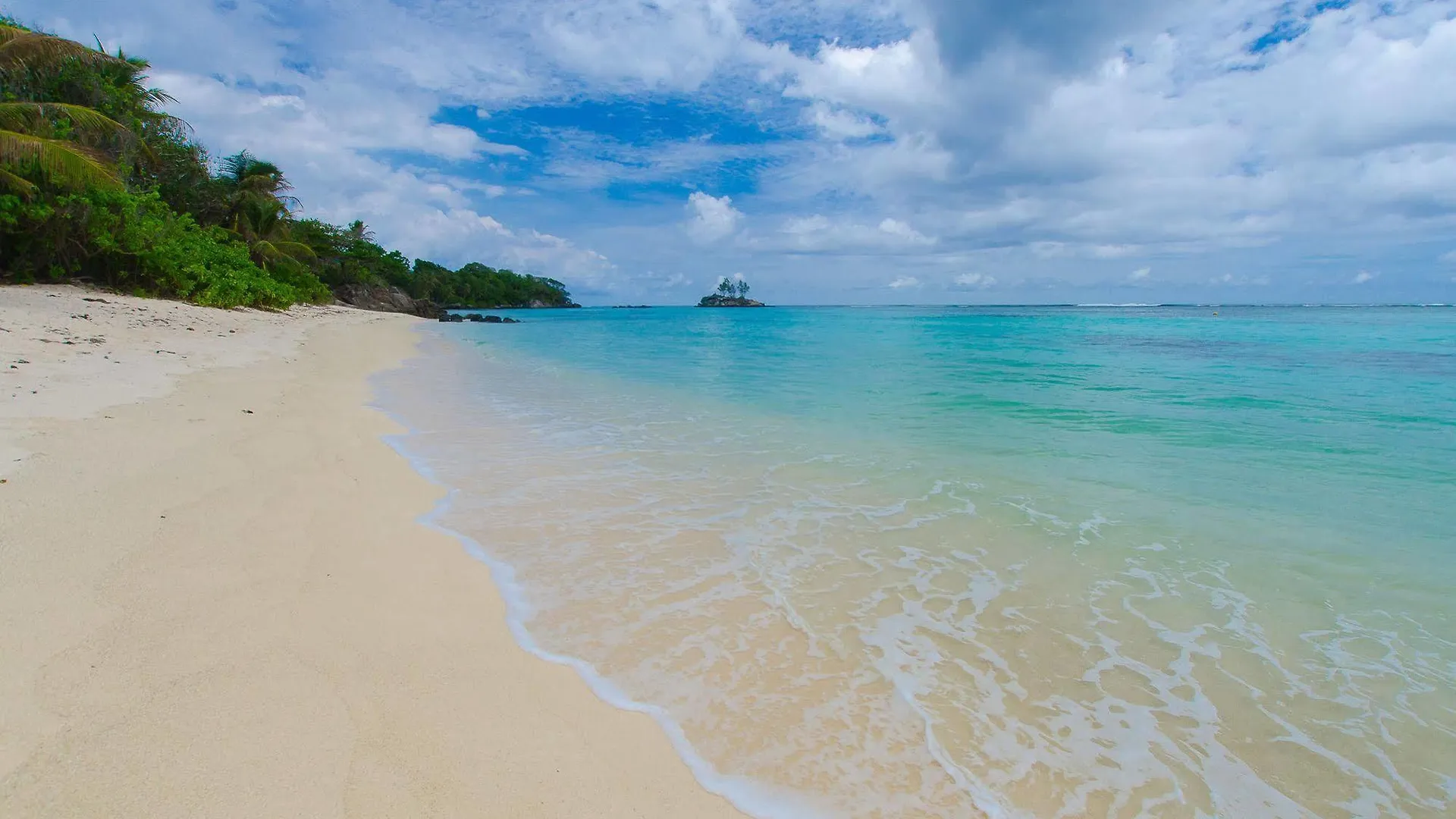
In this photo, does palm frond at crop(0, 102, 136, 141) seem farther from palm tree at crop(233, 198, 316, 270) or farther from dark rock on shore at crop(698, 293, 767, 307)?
dark rock on shore at crop(698, 293, 767, 307)

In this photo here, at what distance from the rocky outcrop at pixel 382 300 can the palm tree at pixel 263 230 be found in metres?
17.3

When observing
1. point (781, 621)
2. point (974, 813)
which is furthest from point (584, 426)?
point (974, 813)

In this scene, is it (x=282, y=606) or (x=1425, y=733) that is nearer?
(x=1425, y=733)

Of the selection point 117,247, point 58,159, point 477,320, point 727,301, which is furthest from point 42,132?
point 727,301

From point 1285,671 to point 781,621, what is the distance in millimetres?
2653

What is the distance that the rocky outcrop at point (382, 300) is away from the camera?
2344 inches

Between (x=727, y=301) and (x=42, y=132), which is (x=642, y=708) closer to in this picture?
(x=42, y=132)

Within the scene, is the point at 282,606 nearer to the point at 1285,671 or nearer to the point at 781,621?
the point at 781,621

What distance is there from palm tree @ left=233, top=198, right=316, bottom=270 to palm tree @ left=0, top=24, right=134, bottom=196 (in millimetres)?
22468

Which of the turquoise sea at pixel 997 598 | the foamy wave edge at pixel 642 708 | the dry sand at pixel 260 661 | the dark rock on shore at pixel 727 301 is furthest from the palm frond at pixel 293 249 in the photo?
the dark rock on shore at pixel 727 301

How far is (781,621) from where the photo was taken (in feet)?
12.3

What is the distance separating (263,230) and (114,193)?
25.5 meters

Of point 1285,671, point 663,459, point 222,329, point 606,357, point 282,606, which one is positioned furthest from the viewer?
point 606,357

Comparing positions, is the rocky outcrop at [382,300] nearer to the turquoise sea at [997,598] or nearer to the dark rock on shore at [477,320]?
the dark rock on shore at [477,320]
